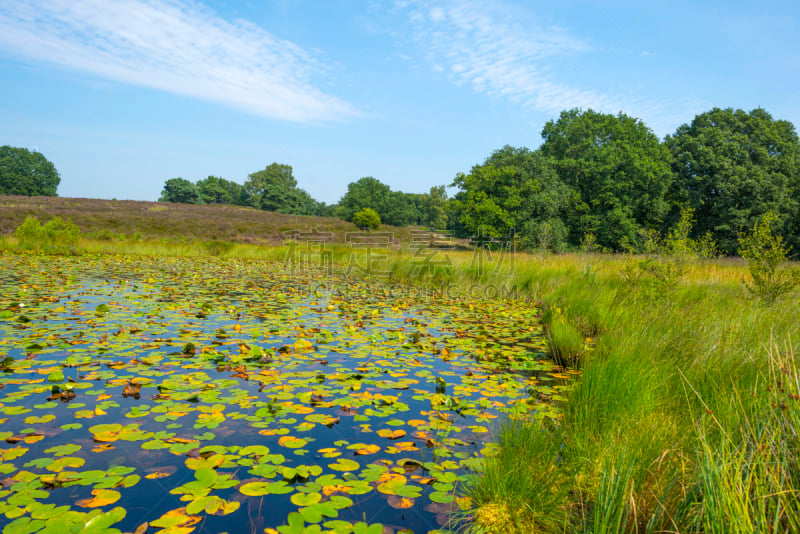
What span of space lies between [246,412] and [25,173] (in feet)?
339

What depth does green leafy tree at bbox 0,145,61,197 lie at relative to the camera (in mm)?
73188

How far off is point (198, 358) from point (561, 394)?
4535mm

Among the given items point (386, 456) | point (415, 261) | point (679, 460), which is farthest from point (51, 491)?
point (415, 261)

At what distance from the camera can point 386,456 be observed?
10.5ft

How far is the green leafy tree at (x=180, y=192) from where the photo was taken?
257ft

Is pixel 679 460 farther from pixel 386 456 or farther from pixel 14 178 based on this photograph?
pixel 14 178

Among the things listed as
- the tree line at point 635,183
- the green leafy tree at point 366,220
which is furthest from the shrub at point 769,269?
the green leafy tree at point 366,220

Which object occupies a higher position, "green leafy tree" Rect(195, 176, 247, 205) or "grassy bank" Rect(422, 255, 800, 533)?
"green leafy tree" Rect(195, 176, 247, 205)

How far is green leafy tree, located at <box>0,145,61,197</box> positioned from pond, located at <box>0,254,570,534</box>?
299 ft

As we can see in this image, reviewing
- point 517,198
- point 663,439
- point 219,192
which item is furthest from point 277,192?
point 663,439

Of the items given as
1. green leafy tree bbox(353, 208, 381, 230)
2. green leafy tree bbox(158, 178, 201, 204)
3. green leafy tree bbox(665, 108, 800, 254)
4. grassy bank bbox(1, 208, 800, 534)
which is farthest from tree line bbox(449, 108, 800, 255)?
green leafy tree bbox(158, 178, 201, 204)

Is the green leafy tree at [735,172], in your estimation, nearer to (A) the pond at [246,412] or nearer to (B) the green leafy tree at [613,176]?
(B) the green leafy tree at [613,176]

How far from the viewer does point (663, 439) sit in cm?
267

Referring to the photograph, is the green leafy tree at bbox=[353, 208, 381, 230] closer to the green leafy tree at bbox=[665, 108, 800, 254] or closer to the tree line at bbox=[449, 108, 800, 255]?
the tree line at bbox=[449, 108, 800, 255]
